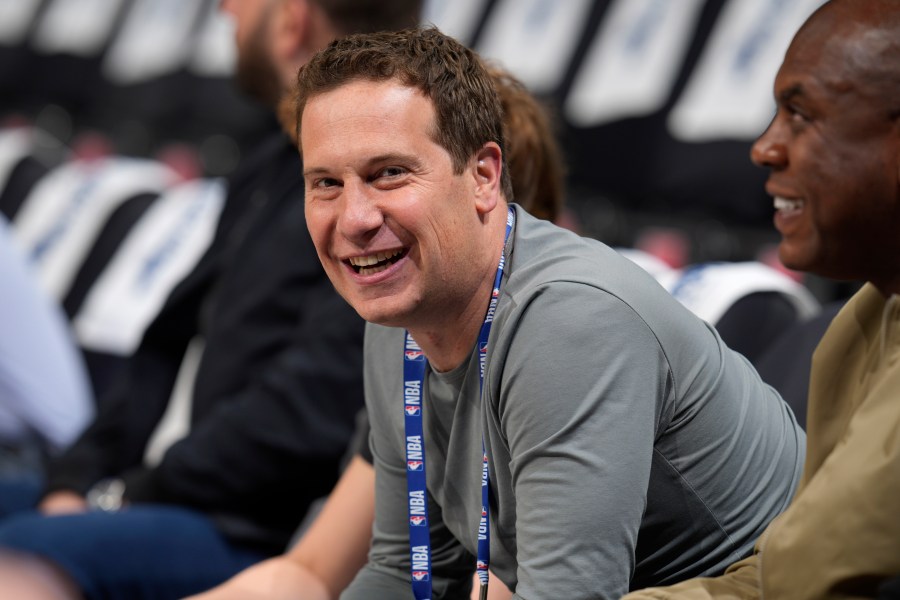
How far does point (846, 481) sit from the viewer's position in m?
1.01

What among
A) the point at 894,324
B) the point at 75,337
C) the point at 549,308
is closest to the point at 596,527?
the point at 549,308

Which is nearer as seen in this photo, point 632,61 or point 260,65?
point 260,65

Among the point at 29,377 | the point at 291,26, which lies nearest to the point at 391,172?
the point at 291,26

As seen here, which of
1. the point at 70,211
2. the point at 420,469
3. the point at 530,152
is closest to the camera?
the point at 420,469

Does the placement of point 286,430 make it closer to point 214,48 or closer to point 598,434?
point 598,434

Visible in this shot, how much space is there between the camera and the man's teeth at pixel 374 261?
1.26 metres

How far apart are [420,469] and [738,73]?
243cm

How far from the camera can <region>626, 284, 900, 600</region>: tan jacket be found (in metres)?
0.99

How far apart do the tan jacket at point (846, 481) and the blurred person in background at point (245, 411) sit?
0.96 metres

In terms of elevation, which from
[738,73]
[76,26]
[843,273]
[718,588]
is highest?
[76,26]

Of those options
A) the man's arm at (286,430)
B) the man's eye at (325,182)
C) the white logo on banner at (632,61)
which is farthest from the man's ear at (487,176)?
the white logo on banner at (632,61)

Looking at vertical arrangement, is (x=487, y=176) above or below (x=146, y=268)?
above

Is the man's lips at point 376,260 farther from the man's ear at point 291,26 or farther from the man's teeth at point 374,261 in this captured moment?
the man's ear at point 291,26

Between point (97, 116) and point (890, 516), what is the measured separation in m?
4.91
